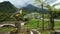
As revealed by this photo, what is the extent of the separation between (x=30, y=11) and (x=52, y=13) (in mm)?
1341

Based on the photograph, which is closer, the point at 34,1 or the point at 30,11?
the point at 34,1

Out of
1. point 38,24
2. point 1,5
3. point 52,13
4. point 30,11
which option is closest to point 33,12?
point 30,11

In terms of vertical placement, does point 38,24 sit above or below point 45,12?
below

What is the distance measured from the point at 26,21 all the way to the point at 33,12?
0.69m

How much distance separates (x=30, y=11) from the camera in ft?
26.4

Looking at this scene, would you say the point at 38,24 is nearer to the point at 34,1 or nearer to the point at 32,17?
the point at 32,17

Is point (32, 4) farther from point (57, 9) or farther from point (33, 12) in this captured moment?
point (57, 9)

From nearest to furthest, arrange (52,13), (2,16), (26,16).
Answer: (52,13), (26,16), (2,16)

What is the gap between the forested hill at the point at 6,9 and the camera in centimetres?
838

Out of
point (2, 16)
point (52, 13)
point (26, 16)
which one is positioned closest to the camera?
point (52, 13)

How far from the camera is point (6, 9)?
28.7ft

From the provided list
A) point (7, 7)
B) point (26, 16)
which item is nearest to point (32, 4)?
point (26, 16)

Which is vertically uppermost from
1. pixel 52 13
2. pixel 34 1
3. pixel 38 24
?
pixel 34 1

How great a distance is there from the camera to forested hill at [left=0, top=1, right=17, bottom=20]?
838 cm
